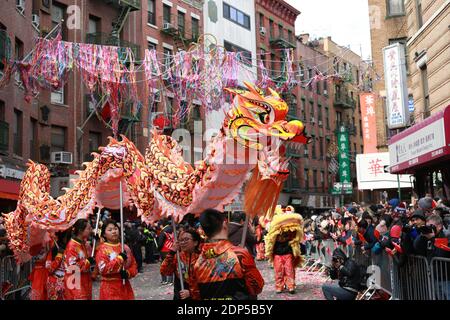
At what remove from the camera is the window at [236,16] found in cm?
3566

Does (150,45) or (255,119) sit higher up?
(150,45)

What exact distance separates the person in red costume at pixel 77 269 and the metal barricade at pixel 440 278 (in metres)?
4.39

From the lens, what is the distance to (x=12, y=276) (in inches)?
384

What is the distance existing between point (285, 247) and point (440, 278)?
16.6 feet

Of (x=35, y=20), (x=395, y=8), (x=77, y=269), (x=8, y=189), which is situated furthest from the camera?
(x=395, y=8)

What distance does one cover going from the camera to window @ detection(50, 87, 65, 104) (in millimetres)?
22842

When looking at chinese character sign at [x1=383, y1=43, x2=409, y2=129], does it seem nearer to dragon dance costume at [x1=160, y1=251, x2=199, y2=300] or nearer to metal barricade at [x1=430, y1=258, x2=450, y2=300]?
metal barricade at [x1=430, y1=258, x2=450, y2=300]

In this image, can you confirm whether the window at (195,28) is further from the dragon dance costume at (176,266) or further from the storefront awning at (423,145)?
the dragon dance costume at (176,266)

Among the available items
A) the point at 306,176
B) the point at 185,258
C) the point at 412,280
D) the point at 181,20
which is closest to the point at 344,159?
the point at 306,176

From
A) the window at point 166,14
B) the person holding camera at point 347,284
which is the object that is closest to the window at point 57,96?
the window at point 166,14

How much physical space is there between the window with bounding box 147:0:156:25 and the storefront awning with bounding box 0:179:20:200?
15.0 metres

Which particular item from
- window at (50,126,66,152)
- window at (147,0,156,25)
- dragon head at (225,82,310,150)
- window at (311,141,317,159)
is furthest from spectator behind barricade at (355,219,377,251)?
window at (311,141,317,159)

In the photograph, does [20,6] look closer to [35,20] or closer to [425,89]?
[35,20]

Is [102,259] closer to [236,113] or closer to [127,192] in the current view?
[127,192]
